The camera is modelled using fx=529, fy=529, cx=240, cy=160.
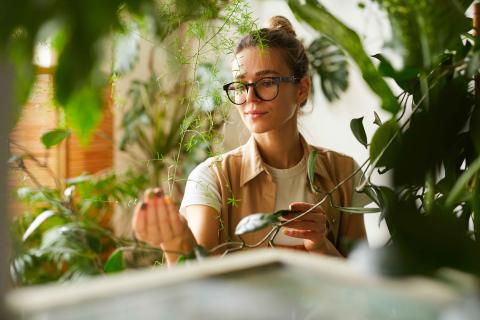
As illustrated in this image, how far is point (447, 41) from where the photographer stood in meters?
0.59

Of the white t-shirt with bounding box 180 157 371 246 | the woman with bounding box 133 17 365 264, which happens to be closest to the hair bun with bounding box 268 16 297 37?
the woman with bounding box 133 17 365 264

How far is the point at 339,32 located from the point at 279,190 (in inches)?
30.8

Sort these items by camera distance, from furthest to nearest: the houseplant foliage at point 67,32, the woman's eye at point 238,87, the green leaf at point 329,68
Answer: the green leaf at point 329,68 < the woman's eye at point 238,87 < the houseplant foliage at point 67,32

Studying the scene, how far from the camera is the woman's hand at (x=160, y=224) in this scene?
57 cm

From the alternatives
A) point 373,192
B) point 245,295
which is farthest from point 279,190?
point 245,295

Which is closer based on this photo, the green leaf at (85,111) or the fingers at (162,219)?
the green leaf at (85,111)

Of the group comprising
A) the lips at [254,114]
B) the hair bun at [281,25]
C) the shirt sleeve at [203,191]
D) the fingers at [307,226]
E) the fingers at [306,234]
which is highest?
the hair bun at [281,25]

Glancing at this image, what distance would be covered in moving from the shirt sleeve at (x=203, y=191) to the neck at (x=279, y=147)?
7.9 inches

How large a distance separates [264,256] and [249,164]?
930 millimetres

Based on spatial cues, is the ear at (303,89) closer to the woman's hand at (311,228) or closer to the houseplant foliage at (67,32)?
the woman's hand at (311,228)

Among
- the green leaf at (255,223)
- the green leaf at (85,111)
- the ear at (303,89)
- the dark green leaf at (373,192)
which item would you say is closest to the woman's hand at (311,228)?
the dark green leaf at (373,192)

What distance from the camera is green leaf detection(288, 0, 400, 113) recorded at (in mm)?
612

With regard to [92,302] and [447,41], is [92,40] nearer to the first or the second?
[92,302]

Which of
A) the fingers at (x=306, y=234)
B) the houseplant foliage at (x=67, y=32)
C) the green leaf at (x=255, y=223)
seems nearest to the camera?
the houseplant foliage at (x=67, y=32)
